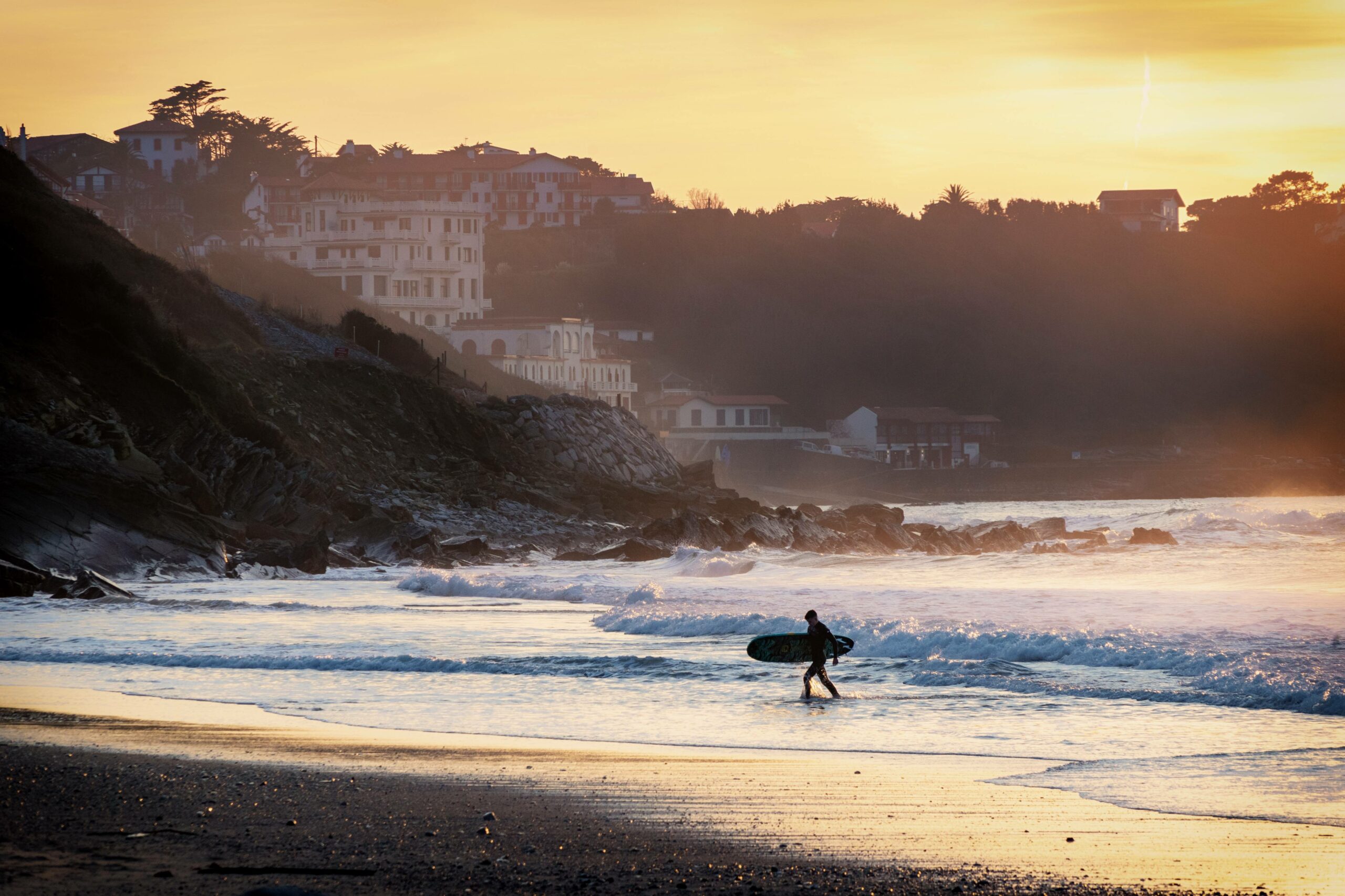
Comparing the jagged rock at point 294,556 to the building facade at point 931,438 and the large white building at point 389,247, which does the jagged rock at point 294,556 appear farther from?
the building facade at point 931,438

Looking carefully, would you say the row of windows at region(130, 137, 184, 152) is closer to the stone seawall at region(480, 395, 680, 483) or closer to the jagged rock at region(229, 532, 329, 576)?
the stone seawall at region(480, 395, 680, 483)

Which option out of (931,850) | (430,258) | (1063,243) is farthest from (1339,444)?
(931,850)

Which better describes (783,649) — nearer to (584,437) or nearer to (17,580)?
(17,580)

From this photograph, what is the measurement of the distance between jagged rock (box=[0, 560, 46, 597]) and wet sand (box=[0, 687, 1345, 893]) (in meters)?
14.6

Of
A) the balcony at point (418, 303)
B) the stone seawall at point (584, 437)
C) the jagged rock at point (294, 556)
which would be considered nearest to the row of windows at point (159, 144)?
the balcony at point (418, 303)

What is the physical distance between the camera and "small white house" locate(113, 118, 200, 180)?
137m

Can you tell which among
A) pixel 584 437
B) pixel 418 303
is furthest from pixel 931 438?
pixel 584 437

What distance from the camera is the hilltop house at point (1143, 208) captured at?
7141 inches

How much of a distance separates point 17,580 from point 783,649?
16.1 m

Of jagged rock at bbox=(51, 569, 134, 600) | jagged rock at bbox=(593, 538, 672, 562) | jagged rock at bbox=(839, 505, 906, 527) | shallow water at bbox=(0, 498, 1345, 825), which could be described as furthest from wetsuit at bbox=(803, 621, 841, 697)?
jagged rock at bbox=(839, 505, 906, 527)

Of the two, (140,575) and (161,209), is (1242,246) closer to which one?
(161,209)

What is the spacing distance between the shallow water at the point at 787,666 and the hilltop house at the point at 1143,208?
161 metres

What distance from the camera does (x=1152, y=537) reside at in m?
48.8

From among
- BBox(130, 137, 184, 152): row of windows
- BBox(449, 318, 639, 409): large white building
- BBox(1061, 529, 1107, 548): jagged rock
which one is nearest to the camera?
BBox(1061, 529, 1107, 548): jagged rock
